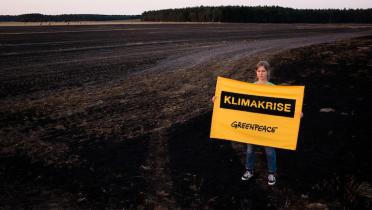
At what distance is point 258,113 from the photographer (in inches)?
199

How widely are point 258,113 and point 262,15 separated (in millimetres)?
106289

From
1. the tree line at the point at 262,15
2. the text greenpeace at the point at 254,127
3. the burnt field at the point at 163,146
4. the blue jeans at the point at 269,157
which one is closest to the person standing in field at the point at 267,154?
the blue jeans at the point at 269,157

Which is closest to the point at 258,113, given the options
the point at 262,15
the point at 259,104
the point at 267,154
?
the point at 259,104

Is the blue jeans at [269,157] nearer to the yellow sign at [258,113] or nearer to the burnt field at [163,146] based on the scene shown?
the yellow sign at [258,113]

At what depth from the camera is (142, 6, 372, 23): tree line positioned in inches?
3885

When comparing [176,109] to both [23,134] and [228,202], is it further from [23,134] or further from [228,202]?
[228,202]

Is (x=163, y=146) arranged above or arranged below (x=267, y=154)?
below

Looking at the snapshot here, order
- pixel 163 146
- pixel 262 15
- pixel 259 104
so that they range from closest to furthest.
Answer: pixel 259 104, pixel 163 146, pixel 262 15

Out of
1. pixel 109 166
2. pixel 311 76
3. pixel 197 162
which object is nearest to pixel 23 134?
pixel 109 166

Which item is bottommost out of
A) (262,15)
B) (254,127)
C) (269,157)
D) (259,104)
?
(269,157)

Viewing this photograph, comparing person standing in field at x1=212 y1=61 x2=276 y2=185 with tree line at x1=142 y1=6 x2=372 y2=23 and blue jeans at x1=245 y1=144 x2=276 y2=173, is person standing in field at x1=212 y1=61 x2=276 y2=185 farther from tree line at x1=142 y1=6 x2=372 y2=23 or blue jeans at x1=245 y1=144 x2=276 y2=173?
tree line at x1=142 y1=6 x2=372 y2=23

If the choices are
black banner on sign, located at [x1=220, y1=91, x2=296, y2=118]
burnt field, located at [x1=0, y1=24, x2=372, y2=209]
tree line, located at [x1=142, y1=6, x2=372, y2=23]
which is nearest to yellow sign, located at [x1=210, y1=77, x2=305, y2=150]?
black banner on sign, located at [x1=220, y1=91, x2=296, y2=118]

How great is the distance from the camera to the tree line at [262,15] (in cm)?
9869

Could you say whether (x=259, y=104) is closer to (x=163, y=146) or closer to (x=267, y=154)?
(x=267, y=154)
